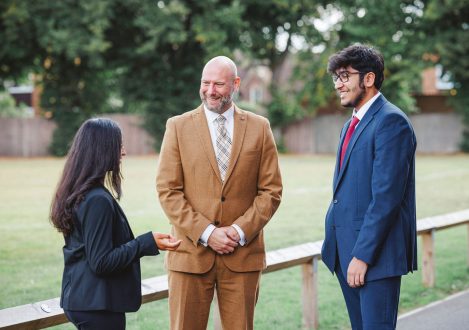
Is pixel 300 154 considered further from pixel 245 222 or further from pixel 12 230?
pixel 245 222

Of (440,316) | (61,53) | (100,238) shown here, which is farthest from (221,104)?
(61,53)

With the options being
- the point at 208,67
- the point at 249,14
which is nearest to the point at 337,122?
the point at 249,14

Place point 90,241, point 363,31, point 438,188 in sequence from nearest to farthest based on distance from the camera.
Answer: point 90,241, point 438,188, point 363,31

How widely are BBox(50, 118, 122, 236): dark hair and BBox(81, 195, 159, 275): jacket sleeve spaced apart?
0.30 feet

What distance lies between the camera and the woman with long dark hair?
3.13 m

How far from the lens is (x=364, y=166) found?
3482mm

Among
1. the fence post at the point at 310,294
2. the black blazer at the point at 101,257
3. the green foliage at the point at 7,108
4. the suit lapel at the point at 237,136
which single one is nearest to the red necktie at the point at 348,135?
the suit lapel at the point at 237,136

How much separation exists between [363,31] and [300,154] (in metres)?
7.46

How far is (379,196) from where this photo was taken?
11.0ft

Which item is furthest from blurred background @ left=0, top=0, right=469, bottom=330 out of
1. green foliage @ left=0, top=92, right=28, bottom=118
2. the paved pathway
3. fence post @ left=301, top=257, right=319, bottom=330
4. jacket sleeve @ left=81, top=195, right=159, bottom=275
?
jacket sleeve @ left=81, top=195, right=159, bottom=275

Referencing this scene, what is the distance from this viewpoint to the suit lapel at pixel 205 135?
3.79m

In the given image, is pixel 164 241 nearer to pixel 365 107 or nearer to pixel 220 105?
pixel 220 105

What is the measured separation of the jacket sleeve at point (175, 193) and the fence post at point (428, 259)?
4319mm

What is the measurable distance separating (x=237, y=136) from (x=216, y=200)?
409 mm
